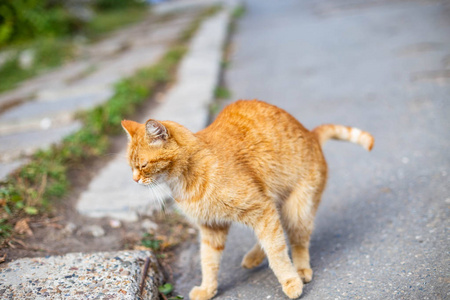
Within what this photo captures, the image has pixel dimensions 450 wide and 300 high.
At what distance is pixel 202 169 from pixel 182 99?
3.17m

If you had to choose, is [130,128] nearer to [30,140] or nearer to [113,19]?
[30,140]

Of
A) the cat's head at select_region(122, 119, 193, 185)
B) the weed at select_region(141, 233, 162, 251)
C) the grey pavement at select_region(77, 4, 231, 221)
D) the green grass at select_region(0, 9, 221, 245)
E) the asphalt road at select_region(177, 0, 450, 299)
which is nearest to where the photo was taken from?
the cat's head at select_region(122, 119, 193, 185)

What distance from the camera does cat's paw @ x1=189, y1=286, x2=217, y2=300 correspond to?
248 cm

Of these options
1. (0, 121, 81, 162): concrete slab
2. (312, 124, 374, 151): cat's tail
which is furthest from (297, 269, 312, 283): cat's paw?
(0, 121, 81, 162): concrete slab

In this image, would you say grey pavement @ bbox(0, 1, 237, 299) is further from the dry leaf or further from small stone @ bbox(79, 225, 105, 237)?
the dry leaf

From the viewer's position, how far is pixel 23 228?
2.88 m

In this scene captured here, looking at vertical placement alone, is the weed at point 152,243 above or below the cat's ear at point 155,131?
below

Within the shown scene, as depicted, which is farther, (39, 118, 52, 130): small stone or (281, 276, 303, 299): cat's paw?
(39, 118, 52, 130): small stone

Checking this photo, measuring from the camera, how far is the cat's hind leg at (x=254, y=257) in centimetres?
273

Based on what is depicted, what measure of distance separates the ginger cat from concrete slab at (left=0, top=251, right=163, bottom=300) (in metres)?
0.38

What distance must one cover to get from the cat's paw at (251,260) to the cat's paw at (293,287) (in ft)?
1.32

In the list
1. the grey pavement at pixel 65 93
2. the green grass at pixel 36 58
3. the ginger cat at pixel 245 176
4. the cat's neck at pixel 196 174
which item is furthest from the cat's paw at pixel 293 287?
the green grass at pixel 36 58

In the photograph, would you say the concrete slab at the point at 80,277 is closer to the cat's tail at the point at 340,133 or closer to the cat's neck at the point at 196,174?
the cat's neck at the point at 196,174

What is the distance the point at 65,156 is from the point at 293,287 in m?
2.43
